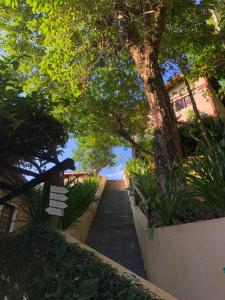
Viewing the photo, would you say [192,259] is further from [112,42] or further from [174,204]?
[112,42]

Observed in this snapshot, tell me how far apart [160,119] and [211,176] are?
2.57 metres

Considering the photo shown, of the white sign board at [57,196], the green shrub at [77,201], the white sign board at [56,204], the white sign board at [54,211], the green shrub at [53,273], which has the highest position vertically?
the green shrub at [77,201]

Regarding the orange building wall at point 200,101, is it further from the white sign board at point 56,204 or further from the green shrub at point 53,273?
the green shrub at point 53,273

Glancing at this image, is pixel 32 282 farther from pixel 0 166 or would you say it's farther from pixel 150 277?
pixel 150 277

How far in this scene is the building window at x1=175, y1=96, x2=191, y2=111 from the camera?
77.3ft

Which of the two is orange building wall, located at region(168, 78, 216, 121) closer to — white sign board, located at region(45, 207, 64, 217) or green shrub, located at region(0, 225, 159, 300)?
white sign board, located at region(45, 207, 64, 217)

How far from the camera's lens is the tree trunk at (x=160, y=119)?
259 inches

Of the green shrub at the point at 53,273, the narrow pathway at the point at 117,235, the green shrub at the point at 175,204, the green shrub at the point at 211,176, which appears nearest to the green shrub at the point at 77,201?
the narrow pathway at the point at 117,235

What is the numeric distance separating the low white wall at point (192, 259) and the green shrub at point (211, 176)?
457 mm

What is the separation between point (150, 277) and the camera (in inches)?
245

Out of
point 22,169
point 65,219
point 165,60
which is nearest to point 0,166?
point 22,169

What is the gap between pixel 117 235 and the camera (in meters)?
9.05

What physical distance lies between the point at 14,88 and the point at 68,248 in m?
2.14

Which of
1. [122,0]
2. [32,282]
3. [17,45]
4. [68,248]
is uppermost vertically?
[17,45]
